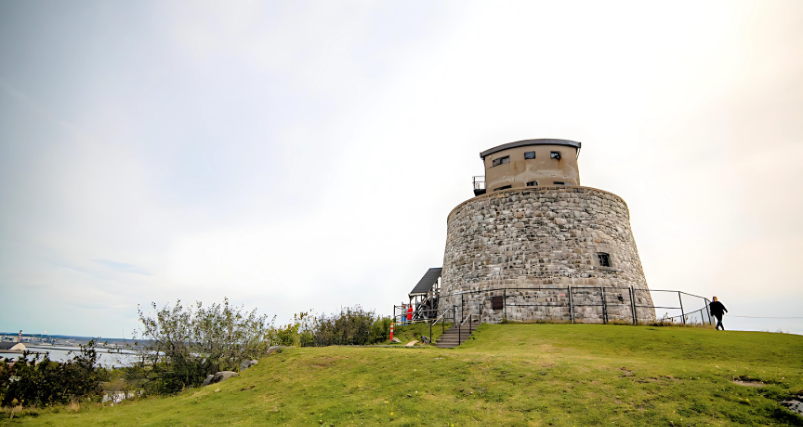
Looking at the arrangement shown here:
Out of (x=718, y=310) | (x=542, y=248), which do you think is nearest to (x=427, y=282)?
(x=542, y=248)

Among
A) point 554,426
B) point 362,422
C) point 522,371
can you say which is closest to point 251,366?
point 362,422

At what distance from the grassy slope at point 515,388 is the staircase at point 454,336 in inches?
95.5

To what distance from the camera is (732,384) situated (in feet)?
25.2

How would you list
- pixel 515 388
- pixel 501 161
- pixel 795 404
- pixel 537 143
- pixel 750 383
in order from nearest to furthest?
pixel 795 404 → pixel 750 383 → pixel 515 388 → pixel 537 143 → pixel 501 161

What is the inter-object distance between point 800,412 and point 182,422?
11857mm

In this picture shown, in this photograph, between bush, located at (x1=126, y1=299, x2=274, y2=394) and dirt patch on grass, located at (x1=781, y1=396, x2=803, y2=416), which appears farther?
bush, located at (x1=126, y1=299, x2=274, y2=394)

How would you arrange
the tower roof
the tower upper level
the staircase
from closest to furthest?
the staircase, the tower upper level, the tower roof

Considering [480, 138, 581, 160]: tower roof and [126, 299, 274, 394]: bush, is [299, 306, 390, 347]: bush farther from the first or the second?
[480, 138, 581, 160]: tower roof

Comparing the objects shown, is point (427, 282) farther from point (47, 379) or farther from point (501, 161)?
point (47, 379)

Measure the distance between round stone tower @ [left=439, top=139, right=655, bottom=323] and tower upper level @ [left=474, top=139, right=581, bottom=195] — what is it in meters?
0.06

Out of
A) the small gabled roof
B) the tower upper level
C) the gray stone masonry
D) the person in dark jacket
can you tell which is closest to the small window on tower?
the tower upper level

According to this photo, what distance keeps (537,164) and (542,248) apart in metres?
6.22

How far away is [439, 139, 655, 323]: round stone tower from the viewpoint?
20812 millimetres

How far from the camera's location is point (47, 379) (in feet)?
39.7
